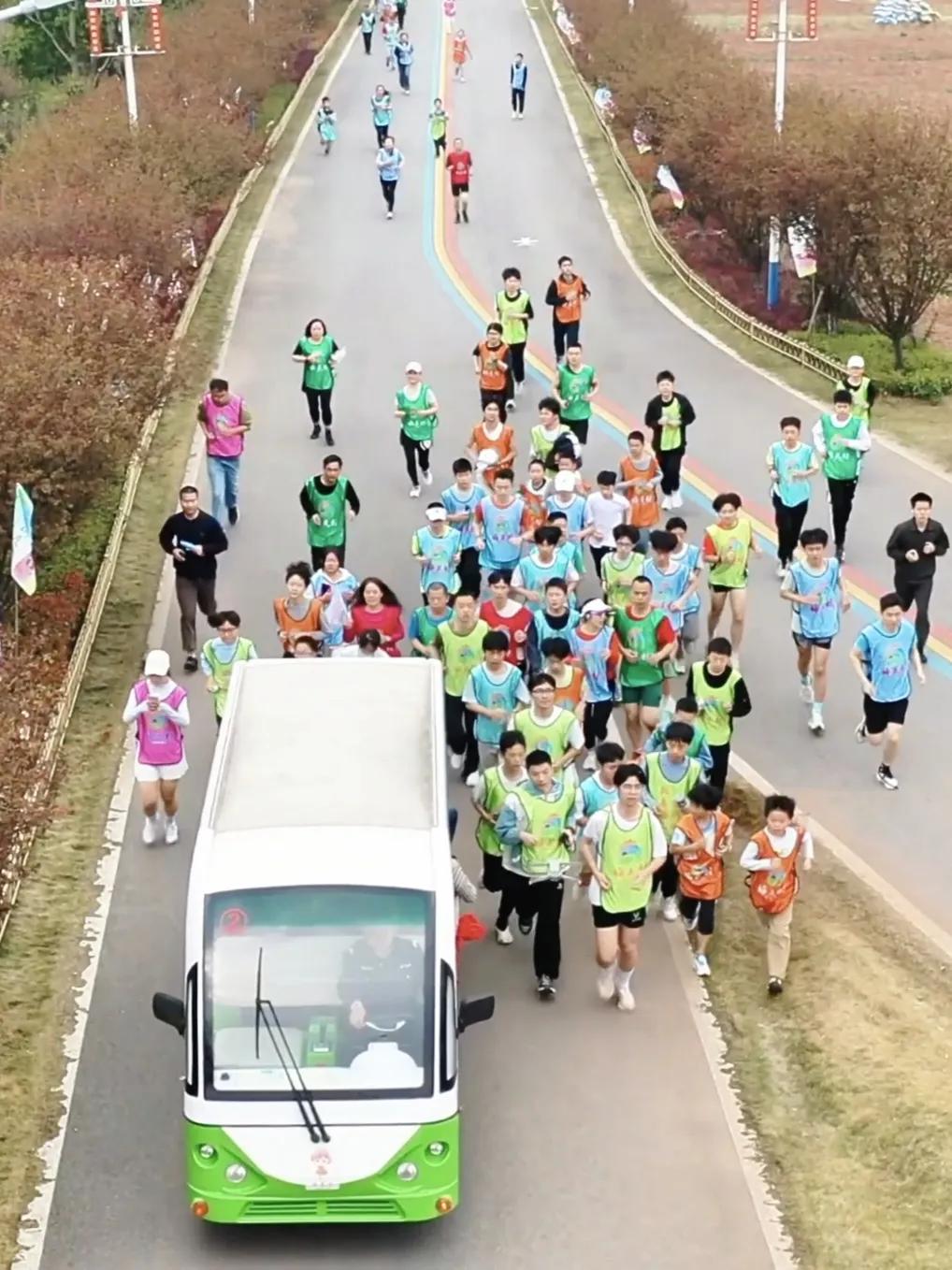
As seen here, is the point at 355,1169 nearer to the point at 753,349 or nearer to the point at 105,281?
the point at 105,281

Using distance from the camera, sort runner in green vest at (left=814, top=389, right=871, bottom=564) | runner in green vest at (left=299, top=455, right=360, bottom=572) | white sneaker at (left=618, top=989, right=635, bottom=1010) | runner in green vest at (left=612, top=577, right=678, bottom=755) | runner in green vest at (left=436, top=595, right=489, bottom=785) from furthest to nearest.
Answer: runner in green vest at (left=814, top=389, right=871, bottom=564), runner in green vest at (left=299, top=455, right=360, bottom=572), runner in green vest at (left=612, top=577, right=678, bottom=755), runner in green vest at (left=436, top=595, right=489, bottom=785), white sneaker at (left=618, top=989, right=635, bottom=1010)

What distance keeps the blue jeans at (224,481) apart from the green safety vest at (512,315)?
4.63 meters

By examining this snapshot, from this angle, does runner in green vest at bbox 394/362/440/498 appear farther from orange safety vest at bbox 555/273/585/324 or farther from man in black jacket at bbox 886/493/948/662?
man in black jacket at bbox 886/493/948/662

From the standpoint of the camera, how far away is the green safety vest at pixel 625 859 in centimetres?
1180

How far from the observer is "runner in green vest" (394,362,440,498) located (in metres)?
20.5

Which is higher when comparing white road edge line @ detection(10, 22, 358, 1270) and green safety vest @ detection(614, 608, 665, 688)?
green safety vest @ detection(614, 608, 665, 688)

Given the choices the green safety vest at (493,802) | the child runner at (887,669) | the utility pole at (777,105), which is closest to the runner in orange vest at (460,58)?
the utility pole at (777,105)

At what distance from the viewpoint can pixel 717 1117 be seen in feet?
37.2

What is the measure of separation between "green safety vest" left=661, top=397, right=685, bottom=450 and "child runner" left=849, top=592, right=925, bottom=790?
4.99 meters

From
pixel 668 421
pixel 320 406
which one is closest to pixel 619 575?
pixel 668 421

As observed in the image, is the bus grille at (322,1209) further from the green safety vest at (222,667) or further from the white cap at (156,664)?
the green safety vest at (222,667)

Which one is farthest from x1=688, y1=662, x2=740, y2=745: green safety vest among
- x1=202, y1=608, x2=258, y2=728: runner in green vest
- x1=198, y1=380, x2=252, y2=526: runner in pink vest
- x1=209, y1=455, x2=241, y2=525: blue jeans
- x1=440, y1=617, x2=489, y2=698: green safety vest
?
x1=209, y1=455, x2=241, y2=525: blue jeans

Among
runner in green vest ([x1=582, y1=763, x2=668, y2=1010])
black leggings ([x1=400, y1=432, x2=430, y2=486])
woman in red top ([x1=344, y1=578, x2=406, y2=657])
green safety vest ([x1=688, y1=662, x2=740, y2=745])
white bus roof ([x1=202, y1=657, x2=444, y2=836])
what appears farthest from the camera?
black leggings ([x1=400, y1=432, x2=430, y2=486])

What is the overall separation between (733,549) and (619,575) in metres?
1.56
